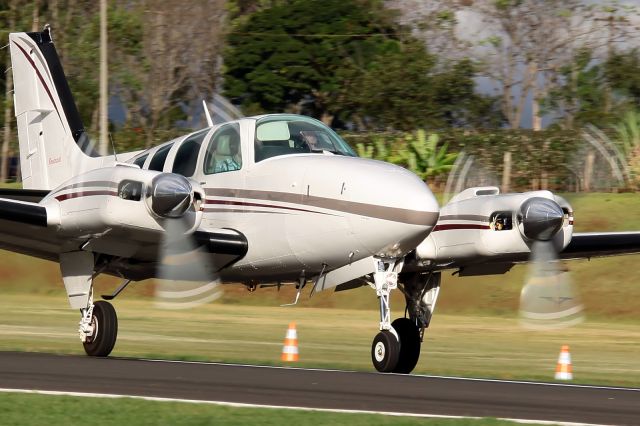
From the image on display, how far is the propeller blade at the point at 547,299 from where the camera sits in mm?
16578

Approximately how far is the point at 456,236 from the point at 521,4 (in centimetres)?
3223

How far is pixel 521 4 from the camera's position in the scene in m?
47.0

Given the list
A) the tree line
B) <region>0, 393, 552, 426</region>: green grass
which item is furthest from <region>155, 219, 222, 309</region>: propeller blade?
the tree line

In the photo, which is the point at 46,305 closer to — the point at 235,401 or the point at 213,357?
the point at 213,357

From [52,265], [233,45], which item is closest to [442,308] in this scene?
[52,265]

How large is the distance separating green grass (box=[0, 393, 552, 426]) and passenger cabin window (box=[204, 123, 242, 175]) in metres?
5.59

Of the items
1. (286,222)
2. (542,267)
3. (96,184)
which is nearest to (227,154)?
(286,222)

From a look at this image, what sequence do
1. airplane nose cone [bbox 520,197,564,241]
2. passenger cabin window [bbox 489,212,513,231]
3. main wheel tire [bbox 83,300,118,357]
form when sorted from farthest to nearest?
main wheel tire [bbox 83,300,118,357] → passenger cabin window [bbox 489,212,513,231] → airplane nose cone [bbox 520,197,564,241]

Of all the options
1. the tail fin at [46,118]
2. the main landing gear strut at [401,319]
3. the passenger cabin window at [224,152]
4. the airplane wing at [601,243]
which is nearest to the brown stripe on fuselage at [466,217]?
the main landing gear strut at [401,319]

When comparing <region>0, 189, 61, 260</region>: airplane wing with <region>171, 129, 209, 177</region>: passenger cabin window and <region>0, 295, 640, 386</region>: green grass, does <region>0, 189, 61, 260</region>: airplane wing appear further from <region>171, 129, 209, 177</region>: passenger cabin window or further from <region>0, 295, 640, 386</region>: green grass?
<region>0, 295, 640, 386</region>: green grass

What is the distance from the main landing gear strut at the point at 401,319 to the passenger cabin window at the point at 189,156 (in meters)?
3.05

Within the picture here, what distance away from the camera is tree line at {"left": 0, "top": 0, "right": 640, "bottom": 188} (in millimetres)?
47188

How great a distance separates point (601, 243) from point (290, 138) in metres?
4.85

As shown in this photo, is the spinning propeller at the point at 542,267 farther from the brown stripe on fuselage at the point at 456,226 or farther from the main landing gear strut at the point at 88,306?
the main landing gear strut at the point at 88,306
